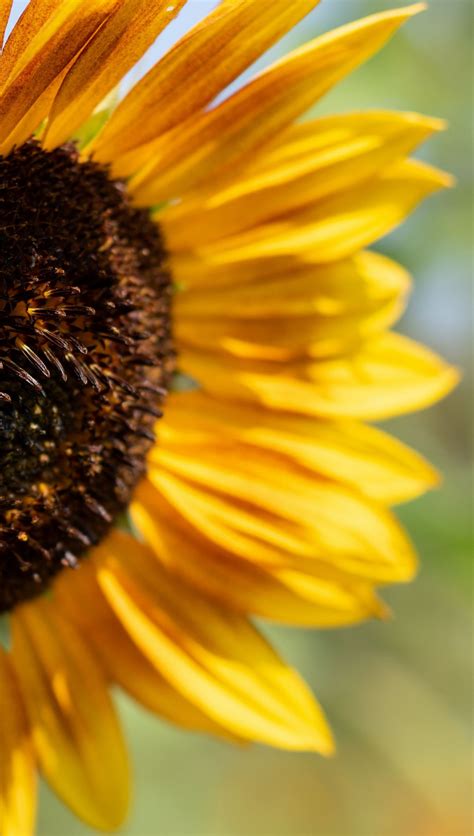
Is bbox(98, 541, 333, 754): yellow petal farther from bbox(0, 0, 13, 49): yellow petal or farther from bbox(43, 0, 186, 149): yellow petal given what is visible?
bbox(0, 0, 13, 49): yellow petal

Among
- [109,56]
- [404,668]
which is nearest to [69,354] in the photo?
[109,56]

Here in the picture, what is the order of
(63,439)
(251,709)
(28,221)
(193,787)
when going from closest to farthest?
(28,221) → (63,439) → (251,709) → (193,787)

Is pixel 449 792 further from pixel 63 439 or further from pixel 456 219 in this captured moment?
pixel 63 439

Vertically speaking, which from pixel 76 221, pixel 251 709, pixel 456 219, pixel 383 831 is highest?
pixel 76 221

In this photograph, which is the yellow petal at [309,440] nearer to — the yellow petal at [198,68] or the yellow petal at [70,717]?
the yellow petal at [70,717]

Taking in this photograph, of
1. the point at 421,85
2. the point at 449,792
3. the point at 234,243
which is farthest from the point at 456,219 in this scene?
the point at 449,792

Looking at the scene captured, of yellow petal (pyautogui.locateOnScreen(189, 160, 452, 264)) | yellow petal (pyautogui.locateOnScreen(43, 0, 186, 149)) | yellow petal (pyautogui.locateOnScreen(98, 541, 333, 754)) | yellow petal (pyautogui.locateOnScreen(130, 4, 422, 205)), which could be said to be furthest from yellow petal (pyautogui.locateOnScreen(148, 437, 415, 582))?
yellow petal (pyautogui.locateOnScreen(43, 0, 186, 149))

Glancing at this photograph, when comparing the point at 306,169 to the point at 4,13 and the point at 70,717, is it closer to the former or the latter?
the point at 4,13
